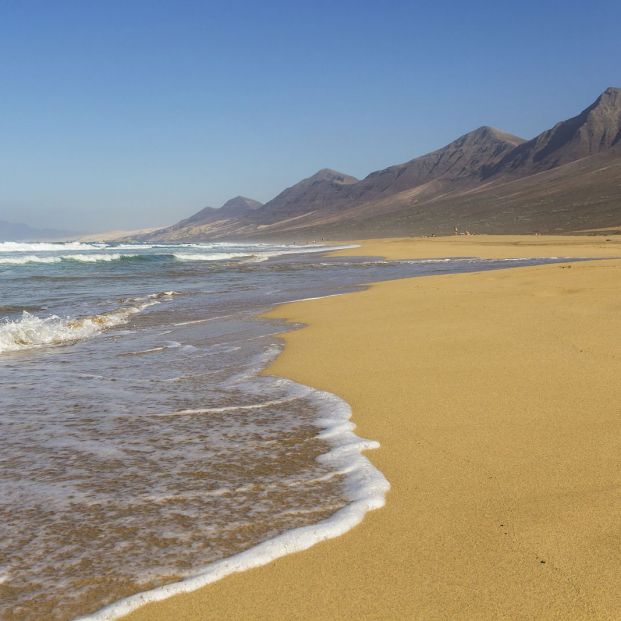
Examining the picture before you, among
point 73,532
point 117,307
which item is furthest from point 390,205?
point 73,532

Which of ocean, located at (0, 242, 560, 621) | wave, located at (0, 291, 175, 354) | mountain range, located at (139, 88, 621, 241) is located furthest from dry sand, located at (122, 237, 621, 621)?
mountain range, located at (139, 88, 621, 241)

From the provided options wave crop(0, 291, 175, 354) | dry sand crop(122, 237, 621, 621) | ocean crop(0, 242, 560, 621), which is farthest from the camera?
wave crop(0, 291, 175, 354)

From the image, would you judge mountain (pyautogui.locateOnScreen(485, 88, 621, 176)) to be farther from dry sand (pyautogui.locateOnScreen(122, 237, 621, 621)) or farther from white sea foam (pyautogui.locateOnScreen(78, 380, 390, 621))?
white sea foam (pyautogui.locateOnScreen(78, 380, 390, 621))

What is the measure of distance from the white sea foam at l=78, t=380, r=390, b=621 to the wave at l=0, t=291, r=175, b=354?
19.9 feet

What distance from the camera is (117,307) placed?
13.4 m

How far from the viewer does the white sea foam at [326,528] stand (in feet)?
7.42

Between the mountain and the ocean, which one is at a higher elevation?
the mountain

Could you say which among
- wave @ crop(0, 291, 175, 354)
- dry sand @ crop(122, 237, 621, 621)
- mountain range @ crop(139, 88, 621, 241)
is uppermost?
mountain range @ crop(139, 88, 621, 241)

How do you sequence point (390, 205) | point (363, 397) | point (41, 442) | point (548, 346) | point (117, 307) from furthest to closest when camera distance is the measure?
1. point (390, 205)
2. point (117, 307)
3. point (548, 346)
4. point (363, 397)
5. point (41, 442)

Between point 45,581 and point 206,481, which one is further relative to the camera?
point 206,481

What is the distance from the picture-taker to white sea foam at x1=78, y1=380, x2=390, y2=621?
7.42ft

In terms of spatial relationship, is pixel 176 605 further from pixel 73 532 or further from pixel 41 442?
pixel 41 442

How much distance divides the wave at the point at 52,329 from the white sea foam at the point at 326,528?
6.07m

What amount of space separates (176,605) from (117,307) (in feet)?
39.2
